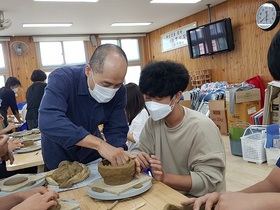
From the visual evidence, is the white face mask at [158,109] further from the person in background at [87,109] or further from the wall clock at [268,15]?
the wall clock at [268,15]

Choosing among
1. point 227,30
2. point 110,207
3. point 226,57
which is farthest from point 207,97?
point 110,207

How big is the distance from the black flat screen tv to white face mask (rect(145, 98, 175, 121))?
15.1ft

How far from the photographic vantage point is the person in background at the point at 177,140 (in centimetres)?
128

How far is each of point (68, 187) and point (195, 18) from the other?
616 cm

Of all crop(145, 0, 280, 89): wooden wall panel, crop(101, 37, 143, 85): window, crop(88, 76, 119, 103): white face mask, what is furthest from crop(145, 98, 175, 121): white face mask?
crop(101, 37, 143, 85): window

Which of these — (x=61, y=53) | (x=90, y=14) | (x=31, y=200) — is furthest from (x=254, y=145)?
(x=61, y=53)

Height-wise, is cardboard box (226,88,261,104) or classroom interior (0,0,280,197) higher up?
classroom interior (0,0,280,197)

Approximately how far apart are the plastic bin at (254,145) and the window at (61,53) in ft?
18.7

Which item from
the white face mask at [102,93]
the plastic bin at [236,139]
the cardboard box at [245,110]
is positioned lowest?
the plastic bin at [236,139]

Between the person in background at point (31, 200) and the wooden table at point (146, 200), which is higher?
the person in background at point (31, 200)

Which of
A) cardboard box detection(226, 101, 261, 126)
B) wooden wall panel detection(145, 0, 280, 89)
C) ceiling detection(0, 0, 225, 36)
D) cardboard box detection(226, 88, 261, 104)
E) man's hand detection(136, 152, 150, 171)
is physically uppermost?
ceiling detection(0, 0, 225, 36)

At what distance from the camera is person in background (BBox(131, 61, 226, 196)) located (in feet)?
4.20

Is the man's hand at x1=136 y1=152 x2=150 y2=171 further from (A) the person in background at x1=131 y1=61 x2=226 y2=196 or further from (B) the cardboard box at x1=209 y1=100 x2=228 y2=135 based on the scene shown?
(B) the cardboard box at x1=209 y1=100 x2=228 y2=135

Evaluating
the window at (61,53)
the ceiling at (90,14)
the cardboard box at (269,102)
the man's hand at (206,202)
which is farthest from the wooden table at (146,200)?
the window at (61,53)
